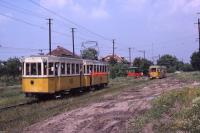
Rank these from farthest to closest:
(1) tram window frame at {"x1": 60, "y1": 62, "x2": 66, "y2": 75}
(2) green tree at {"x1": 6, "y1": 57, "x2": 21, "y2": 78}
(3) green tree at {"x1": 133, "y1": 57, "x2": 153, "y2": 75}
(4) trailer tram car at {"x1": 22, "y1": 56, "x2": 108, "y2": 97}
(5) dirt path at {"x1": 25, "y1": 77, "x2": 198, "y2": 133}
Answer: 1. (3) green tree at {"x1": 133, "y1": 57, "x2": 153, "y2": 75}
2. (2) green tree at {"x1": 6, "y1": 57, "x2": 21, "y2": 78}
3. (1) tram window frame at {"x1": 60, "y1": 62, "x2": 66, "y2": 75}
4. (4) trailer tram car at {"x1": 22, "y1": 56, "x2": 108, "y2": 97}
5. (5) dirt path at {"x1": 25, "y1": 77, "x2": 198, "y2": 133}

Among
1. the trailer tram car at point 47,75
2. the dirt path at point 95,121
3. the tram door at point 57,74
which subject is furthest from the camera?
the tram door at point 57,74

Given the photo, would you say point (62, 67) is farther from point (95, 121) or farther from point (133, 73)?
point (133, 73)

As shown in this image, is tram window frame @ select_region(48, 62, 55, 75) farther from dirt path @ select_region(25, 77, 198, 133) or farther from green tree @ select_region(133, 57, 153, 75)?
green tree @ select_region(133, 57, 153, 75)

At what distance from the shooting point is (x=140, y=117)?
1408 centimetres

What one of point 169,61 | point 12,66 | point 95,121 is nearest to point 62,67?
point 95,121

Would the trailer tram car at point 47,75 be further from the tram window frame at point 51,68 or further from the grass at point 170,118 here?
the grass at point 170,118

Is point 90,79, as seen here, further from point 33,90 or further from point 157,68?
point 157,68

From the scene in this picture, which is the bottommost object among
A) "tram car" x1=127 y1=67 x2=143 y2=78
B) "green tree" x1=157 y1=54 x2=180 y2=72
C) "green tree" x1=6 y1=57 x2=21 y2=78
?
"tram car" x1=127 y1=67 x2=143 y2=78

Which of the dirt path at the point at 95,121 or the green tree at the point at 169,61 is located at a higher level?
the green tree at the point at 169,61

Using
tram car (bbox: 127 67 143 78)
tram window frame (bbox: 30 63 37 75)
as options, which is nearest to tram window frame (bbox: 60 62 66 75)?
tram window frame (bbox: 30 63 37 75)

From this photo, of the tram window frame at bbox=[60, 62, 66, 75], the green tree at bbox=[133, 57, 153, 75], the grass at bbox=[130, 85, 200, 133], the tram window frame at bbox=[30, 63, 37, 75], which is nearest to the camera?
the grass at bbox=[130, 85, 200, 133]

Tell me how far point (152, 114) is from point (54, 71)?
14395 millimetres

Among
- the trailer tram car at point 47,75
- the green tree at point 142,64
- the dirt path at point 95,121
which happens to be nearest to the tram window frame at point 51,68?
the trailer tram car at point 47,75

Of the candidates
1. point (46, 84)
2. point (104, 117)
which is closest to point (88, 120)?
point (104, 117)
